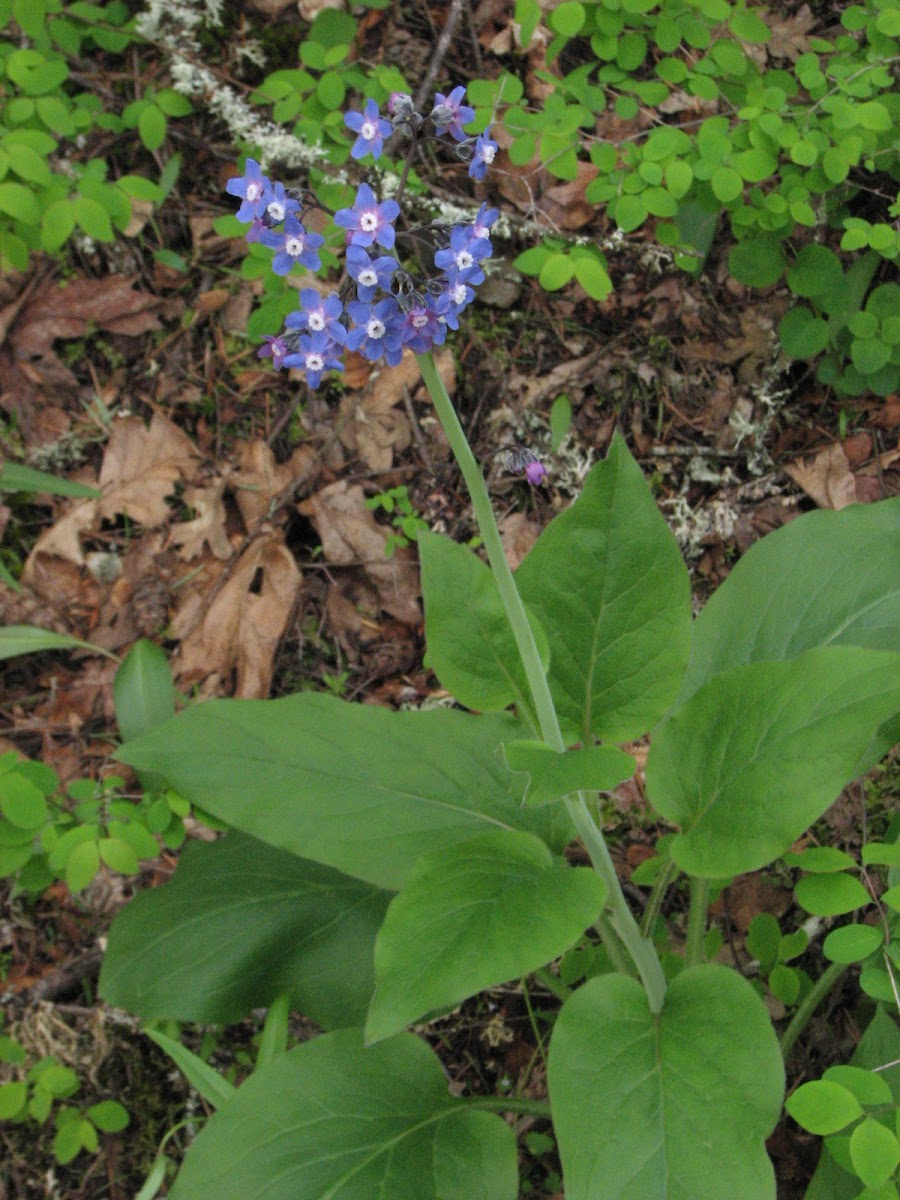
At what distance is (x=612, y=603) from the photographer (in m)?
2.50

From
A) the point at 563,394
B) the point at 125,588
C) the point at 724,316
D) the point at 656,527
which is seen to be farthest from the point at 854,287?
the point at 125,588

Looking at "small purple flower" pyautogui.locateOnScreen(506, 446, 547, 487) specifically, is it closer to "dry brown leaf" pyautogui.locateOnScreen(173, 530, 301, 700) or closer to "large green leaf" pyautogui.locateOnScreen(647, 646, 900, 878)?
"large green leaf" pyautogui.locateOnScreen(647, 646, 900, 878)

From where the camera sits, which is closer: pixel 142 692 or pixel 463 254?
pixel 463 254

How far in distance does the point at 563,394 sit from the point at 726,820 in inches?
81.5

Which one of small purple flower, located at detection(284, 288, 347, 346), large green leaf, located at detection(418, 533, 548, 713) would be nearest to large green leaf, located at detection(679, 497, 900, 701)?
large green leaf, located at detection(418, 533, 548, 713)

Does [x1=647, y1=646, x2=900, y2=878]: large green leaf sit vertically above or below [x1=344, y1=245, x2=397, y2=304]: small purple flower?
below

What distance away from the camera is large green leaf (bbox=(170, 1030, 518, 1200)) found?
2377mm

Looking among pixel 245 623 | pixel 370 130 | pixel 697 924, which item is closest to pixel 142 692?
pixel 245 623

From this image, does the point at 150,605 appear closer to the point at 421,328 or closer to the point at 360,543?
the point at 360,543

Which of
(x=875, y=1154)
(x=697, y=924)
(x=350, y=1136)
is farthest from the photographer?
(x=697, y=924)

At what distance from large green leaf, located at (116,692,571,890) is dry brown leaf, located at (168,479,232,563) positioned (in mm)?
1420

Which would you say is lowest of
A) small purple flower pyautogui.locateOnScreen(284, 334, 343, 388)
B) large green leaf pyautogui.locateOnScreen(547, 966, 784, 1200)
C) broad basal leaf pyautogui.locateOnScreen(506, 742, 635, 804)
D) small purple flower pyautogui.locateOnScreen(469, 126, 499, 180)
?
large green leaf pyautogui.locateOnScreen(547, 966, 784, 1200)

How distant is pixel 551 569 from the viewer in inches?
99.0

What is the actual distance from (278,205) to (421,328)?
300 millimetres
